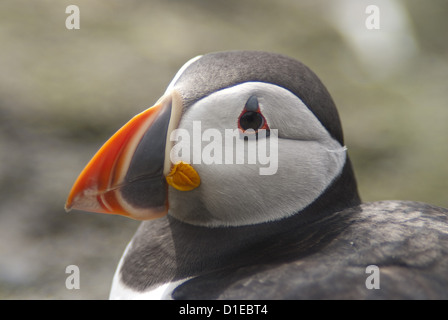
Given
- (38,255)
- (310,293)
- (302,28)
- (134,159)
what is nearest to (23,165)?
(38,255)

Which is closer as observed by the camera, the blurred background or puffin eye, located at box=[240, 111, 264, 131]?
puffin eye, located at box=[240, 111, 264, 131]

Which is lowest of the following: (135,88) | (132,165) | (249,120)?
(132,165)

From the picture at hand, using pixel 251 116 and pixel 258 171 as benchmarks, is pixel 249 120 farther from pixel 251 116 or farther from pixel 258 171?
pixel 258 171

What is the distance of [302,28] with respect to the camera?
848cm

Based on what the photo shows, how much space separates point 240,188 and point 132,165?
470mm

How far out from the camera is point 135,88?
6.43 metres

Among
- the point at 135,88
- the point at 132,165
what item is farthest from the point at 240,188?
the point at 135,88

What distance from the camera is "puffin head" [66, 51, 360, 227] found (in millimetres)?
2412

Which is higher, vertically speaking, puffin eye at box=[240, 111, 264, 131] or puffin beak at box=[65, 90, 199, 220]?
puffin eye at box=[240, 111, 264, 131]

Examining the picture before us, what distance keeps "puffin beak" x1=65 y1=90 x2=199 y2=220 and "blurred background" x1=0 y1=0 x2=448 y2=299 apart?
178cm

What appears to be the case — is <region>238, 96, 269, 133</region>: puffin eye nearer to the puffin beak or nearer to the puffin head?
the puffin head

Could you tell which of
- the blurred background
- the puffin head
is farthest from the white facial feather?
the blurred background

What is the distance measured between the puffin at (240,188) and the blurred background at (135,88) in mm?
1759
